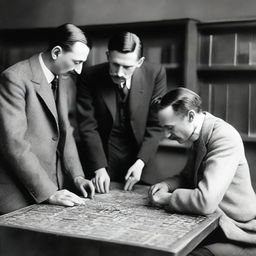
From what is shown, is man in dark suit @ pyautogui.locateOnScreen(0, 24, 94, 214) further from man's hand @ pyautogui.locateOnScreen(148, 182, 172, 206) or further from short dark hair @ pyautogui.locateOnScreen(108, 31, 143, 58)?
man's hand @ pyautogui.locateOnScreen(148, 182, 172, 206)

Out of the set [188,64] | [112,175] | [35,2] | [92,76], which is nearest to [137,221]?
[112,175]

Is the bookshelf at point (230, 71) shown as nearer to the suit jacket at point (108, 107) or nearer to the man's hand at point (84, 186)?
the suit jacket at point (108, 107)

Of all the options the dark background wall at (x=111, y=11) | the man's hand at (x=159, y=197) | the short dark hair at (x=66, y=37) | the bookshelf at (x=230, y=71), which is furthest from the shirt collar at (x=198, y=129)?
the dark background wall at (x=111, y=11)

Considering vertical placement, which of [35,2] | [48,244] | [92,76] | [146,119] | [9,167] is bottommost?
[48,244]

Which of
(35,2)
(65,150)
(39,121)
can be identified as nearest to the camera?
(39,121)

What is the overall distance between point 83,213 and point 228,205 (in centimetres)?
65

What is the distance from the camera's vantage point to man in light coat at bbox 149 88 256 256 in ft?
6.28

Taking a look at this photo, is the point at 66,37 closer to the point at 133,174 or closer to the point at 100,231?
the point at 133,174

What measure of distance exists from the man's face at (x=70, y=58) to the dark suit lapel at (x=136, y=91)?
48 centimetres

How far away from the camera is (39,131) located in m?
2.25

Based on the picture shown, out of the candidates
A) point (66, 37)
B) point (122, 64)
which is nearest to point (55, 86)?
point (66, 37)

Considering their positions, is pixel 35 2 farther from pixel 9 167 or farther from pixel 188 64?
pixel 9 167

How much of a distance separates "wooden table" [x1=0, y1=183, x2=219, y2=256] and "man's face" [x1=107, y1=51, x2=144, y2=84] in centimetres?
83

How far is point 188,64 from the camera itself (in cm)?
376
